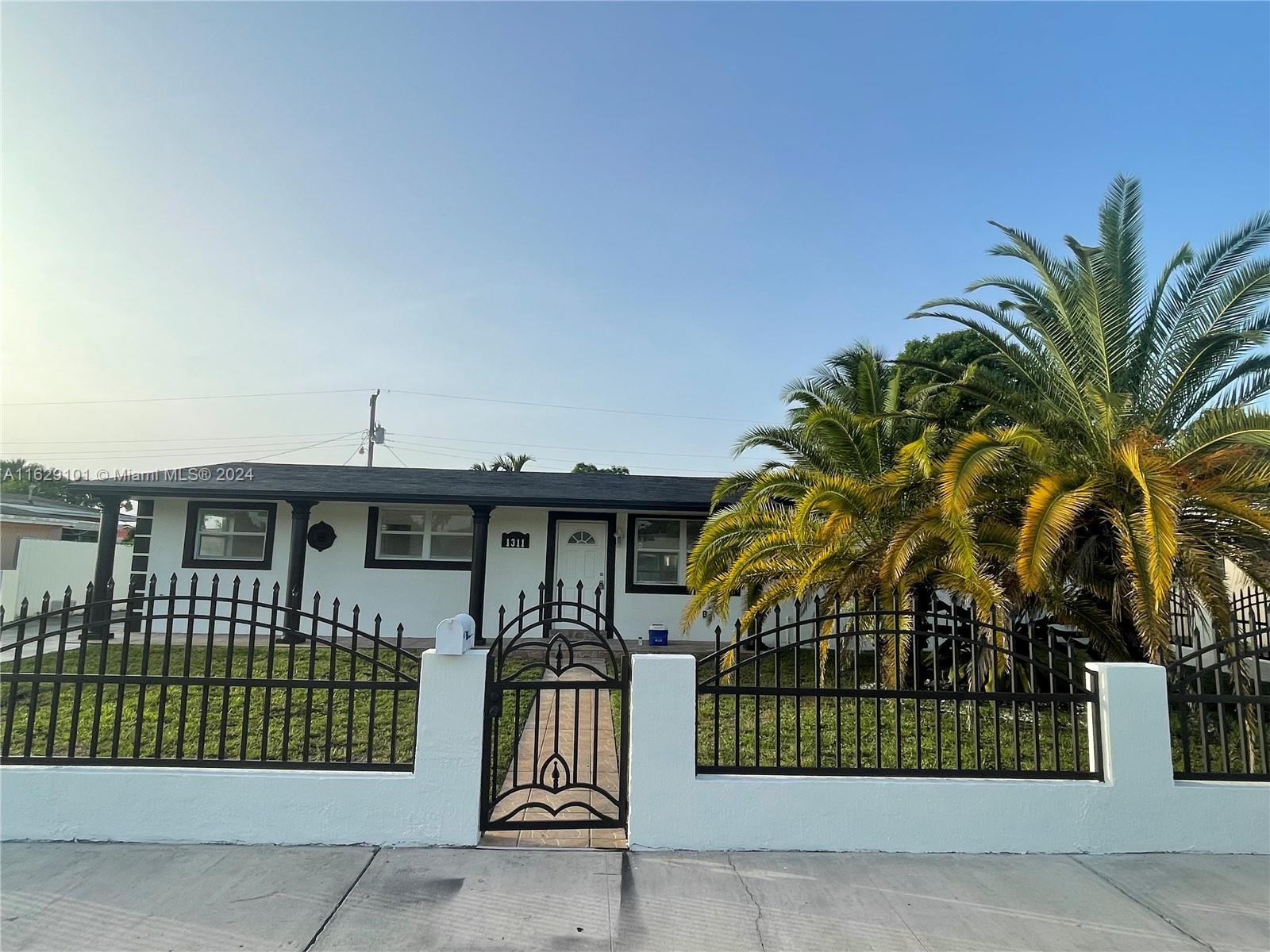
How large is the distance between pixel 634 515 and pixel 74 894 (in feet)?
31.0

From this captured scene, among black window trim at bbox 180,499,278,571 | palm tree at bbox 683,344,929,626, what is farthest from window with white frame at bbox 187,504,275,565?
palm tree at bbox 683,344,929,626

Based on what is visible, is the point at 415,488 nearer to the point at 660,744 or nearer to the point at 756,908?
the point at 660,744

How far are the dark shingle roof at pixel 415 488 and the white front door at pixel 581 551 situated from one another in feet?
2.31

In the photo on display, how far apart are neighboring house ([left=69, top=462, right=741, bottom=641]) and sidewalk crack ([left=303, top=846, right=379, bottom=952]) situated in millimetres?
8073

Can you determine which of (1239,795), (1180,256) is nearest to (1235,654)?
(1239,795)

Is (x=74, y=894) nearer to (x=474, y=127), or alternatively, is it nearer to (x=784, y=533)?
(x=784, y=533)

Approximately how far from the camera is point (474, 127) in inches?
301

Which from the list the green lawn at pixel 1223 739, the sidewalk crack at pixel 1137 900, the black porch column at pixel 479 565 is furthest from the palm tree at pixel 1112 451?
the black porch column at pixel 479 565

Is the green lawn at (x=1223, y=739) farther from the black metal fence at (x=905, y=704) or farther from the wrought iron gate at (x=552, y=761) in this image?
the wrought iron gate at (x=552, y=761)

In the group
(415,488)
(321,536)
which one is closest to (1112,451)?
(415,488)

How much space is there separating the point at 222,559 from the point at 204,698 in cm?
965

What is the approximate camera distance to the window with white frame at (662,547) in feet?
39.7

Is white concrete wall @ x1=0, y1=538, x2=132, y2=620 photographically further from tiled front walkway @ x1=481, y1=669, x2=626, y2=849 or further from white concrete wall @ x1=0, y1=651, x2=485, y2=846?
tiled front walkway @ x1=481, y1=669, x2=626, y2=849

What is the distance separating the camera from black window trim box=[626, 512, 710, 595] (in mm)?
11938
